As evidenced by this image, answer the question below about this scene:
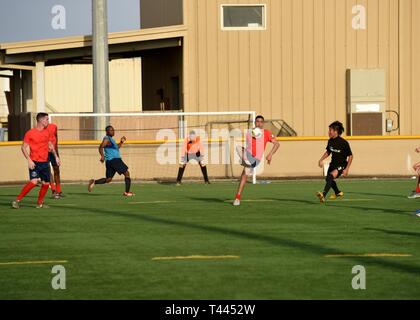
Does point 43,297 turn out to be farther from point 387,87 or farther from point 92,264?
point 387,87

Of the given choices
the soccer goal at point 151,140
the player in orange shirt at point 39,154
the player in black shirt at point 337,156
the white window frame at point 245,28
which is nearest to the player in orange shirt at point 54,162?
the player in orange shirt at point 39,154

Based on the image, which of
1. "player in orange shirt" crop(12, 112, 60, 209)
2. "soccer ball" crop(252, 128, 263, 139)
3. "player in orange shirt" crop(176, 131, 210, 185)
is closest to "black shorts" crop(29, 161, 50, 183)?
"player in orange shirt" crop(12, 112, 60, 209)

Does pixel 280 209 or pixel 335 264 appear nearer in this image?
pixel 335 264

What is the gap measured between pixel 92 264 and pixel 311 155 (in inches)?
857

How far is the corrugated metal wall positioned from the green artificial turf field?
41.3ft

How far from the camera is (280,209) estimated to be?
19812mm

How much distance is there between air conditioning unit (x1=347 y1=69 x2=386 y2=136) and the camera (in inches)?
1411

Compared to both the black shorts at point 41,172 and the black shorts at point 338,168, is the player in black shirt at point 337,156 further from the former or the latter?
the black shorts at point 41,172

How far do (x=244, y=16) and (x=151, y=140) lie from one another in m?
5.78

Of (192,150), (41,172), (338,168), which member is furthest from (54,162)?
(192,150)

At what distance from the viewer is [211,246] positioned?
45.5 ft

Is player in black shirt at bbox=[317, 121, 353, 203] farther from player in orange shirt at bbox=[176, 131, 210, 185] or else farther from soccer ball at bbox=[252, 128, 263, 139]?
player in orange shirt at bbox=[176, 131, 210, 185]

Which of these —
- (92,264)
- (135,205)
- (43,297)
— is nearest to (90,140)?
(135,205)
